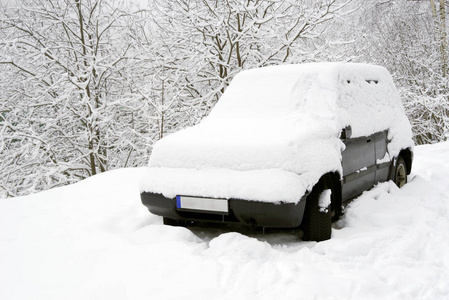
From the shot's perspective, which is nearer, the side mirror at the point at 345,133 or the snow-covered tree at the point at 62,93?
the side mirror at the point at 345,133

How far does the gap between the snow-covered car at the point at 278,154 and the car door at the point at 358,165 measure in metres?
0.01

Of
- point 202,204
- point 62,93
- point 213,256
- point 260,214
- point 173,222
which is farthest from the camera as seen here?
point 62,93

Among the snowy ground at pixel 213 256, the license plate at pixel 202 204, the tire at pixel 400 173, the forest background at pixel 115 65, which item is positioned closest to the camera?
the snowy ground at pixel 213 256

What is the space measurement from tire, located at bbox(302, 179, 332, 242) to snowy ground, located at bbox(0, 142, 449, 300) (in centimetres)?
10

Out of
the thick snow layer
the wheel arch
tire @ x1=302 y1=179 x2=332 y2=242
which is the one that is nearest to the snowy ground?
tire @ x1=302 y1=179 x2=332 y2=242

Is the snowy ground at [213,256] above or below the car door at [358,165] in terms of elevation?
below

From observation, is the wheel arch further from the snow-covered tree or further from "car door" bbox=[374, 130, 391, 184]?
the snow-covered tree

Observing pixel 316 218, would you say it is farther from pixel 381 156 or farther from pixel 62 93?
pixel 62 93

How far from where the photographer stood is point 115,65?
11273 millimetres

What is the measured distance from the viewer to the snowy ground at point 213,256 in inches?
107

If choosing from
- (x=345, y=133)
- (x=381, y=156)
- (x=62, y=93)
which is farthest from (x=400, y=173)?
(x=62, y=93)

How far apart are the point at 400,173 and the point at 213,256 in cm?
383

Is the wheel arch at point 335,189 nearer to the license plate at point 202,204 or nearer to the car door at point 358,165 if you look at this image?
the car door at point 358,165

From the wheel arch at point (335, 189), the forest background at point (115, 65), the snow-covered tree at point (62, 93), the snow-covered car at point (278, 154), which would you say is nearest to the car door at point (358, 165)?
the snow-covered car at point (278, 154)
